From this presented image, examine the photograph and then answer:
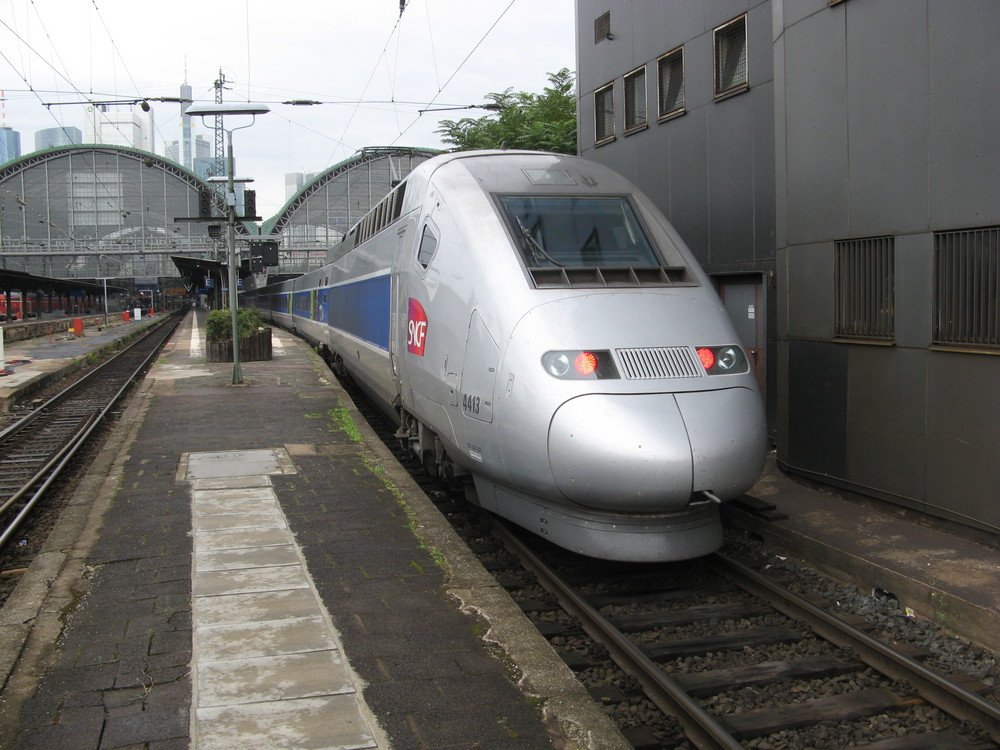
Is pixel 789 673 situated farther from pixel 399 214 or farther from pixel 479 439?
pixel 399 214

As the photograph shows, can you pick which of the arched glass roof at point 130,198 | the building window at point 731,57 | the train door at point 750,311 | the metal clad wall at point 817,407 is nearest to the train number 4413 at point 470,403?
the metal clad wall at point 817,407

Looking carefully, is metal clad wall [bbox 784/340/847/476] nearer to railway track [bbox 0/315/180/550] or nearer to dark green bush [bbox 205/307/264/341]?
railway track [bbox 0/315/180/550]

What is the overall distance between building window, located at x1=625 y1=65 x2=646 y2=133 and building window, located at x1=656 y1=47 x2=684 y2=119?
1.63 ft

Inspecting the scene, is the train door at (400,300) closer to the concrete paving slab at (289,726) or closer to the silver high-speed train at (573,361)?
the silver high-speed train at (573,361)

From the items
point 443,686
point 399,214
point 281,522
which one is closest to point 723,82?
point 399,214

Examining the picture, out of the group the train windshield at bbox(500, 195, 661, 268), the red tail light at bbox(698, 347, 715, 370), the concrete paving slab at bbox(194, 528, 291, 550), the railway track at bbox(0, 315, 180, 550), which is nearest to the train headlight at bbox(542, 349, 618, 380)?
the red tail light at bbox(698, 347, 715, 370)

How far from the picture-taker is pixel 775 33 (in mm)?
8812

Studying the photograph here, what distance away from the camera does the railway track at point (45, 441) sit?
8430 millimetres

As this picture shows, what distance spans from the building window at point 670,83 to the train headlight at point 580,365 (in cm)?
757

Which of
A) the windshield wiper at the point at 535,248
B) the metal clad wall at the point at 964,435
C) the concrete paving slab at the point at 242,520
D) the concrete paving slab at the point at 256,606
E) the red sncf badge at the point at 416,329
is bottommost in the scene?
the concrete paving slab at the point at 256,606

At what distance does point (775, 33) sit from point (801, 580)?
5.61 meters

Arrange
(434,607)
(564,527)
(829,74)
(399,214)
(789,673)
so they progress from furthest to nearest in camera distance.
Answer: (399,214)
(829,74)
(564,527)
(434,607)
(789,673)

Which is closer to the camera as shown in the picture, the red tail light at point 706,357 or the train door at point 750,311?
the red tail light at point 706,357

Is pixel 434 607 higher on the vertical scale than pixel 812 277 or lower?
lower
